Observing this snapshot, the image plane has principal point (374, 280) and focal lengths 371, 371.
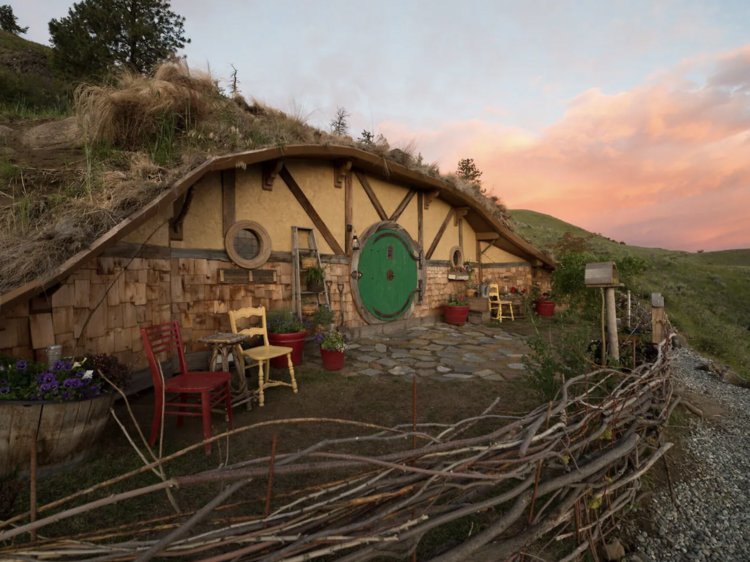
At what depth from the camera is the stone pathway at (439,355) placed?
17.3ft

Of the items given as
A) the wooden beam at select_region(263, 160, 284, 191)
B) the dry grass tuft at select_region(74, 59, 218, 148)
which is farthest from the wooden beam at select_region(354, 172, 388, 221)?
the dry grass tuft at select_region(74, 59, 218, 148)

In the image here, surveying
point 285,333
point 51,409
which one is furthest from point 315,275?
point 51,409

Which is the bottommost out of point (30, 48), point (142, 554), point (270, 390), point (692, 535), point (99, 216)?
point (692, 535)

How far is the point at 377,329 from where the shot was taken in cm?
789

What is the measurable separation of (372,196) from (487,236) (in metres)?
4.46

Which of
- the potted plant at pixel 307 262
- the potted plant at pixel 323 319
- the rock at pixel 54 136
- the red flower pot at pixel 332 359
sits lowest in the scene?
the red flower pot at pixel 332 359

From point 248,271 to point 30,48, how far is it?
21.8 m

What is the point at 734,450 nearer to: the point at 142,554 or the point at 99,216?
the point at 142,554

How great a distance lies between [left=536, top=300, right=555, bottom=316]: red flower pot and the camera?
10672 millimetres

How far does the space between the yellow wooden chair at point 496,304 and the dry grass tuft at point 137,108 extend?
7.99 meters

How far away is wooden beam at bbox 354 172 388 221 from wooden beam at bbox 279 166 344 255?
1.35 m

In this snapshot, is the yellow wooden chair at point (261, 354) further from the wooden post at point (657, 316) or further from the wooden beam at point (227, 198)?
the wooden post at point (657, 316)

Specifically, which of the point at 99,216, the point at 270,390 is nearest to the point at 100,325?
Answer: the point at 99,216

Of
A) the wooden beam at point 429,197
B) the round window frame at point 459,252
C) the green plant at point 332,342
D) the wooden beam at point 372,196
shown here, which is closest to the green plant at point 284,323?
the green plant at point 332,342
